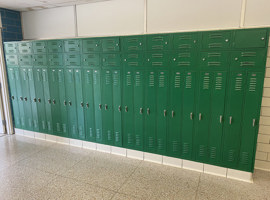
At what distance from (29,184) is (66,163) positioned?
0.70 meters

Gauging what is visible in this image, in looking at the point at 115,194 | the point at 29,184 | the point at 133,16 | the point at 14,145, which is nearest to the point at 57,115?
the point at 14,145

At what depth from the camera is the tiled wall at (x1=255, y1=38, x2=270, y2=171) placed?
298 centimetres

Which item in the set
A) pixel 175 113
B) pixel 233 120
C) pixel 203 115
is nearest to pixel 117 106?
pixel 175 113

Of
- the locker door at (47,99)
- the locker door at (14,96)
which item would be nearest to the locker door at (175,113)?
the locker door at (47,99)

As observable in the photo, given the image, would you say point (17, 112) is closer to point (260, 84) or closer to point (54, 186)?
point (54, 186)

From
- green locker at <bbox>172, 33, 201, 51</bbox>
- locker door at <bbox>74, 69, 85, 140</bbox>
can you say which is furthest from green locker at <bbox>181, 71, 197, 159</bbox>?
locker door at <bbox>74, 69, 85, 140</bbox>

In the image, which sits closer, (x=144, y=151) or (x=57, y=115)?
(x=144, y=151)

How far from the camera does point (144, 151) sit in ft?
11.4

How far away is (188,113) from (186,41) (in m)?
1.14

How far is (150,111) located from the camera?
3.30 meters

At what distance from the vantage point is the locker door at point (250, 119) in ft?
8.54

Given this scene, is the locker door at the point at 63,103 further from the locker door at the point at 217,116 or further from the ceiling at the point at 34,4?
the locker door at the point at 217,116

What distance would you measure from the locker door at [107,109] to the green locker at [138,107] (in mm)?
494

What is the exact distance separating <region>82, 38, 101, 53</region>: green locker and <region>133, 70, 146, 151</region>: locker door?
887 millimetres
